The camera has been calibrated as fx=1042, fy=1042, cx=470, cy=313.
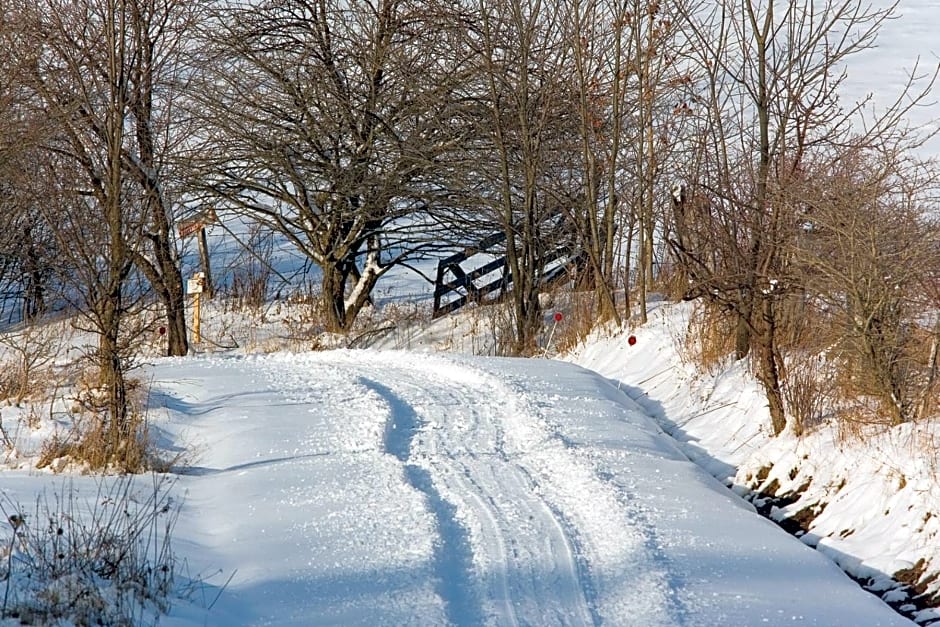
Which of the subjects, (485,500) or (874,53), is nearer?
(485,500)

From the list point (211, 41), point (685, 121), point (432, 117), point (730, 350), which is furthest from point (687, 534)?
point (211, 41)

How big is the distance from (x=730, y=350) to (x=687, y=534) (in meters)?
5.90

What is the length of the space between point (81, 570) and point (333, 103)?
15929mm

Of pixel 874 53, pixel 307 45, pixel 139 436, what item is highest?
pixel 874 53

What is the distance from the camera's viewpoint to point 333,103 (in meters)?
20.4

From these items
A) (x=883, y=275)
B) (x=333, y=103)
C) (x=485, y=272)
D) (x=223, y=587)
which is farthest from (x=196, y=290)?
(x=223, y=587)

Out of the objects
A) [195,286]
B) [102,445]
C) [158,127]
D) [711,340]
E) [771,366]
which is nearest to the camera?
[102,445]

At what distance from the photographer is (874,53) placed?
161 ft

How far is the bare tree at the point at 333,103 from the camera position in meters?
20.2

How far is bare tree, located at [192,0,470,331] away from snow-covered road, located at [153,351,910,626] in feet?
32.1

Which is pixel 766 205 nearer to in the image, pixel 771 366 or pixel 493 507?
pixel 771 366

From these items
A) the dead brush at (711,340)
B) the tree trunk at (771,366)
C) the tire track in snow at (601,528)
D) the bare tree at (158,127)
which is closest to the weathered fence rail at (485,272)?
the bare tree at (158,127)

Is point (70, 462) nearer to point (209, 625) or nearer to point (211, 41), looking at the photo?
point (209, 625)

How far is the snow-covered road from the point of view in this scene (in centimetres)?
579
